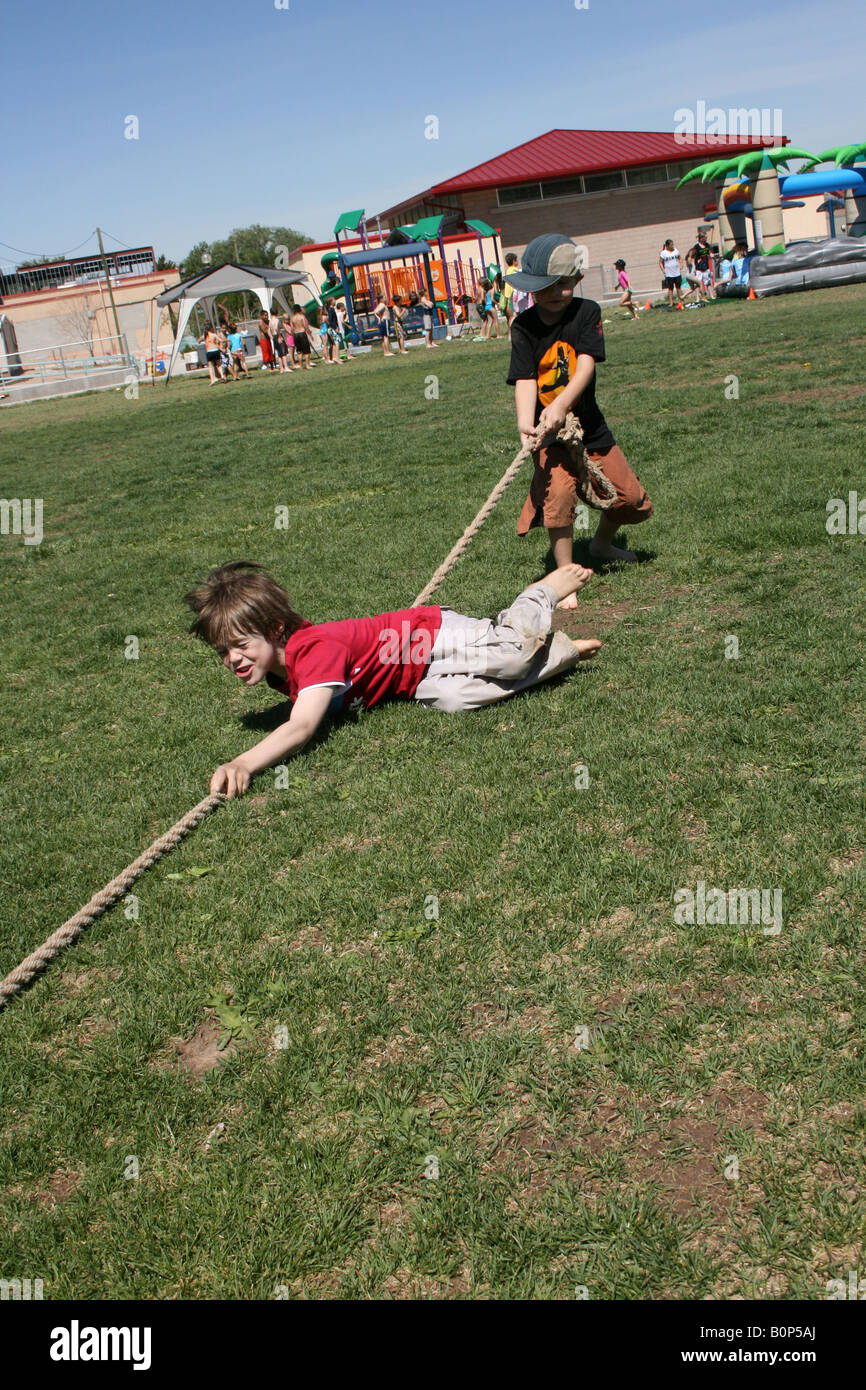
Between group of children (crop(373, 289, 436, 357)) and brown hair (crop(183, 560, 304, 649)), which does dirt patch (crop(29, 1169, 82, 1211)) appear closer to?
brown hair (crop(183, 560, 304, 649))

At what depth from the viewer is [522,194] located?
50.4 m

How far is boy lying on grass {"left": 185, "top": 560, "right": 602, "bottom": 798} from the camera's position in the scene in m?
4.74

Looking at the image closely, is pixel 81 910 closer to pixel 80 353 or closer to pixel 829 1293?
pixel 829 1293

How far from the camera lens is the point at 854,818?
12.2 ft

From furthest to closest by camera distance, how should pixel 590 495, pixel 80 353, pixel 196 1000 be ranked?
pixel 80 353
pixel 590 495
pixel 196 1000

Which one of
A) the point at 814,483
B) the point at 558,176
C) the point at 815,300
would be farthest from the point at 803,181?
the point at 814,483

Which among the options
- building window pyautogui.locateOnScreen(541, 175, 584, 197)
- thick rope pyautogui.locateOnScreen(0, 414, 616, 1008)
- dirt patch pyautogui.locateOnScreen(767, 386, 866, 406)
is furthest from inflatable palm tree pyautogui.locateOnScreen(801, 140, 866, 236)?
thick rope pyautogui.locateOnScreen(0, 414, 616, 1008)

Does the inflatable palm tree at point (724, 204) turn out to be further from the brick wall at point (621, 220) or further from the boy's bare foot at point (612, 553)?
the boy's bare foot at point (612, 553)

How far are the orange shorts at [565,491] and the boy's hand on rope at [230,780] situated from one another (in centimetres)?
279

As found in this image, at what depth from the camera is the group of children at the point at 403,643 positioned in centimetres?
475

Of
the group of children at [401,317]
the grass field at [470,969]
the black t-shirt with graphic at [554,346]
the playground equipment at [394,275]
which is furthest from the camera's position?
the playground equipment at [394,275]

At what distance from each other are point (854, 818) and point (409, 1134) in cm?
192

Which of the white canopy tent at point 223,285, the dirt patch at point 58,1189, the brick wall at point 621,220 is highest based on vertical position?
the brick wall at point 621,220

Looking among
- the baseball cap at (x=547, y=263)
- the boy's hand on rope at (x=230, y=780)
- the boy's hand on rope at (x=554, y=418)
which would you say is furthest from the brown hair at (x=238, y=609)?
the baseball cap at (x=547, y=263)
